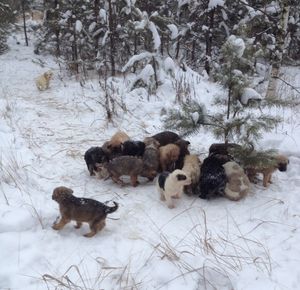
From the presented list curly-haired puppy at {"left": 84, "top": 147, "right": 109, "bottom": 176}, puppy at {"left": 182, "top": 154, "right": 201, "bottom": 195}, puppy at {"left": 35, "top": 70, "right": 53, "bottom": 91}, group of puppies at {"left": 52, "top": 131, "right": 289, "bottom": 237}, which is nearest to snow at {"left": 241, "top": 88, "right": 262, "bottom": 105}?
group of puppies at {"left": 52, "top": 131, "right": 289, "bottom": 237}

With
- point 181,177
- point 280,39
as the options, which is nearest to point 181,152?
point 181,177

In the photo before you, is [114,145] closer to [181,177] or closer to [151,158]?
[151,158]

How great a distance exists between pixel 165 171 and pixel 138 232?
57.8 inches

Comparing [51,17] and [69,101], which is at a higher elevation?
[51,17]

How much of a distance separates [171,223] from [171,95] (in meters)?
6.04

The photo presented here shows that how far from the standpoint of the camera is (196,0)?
46.6 ft

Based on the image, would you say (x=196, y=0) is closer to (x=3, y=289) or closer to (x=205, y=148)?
(x=205, y=148)

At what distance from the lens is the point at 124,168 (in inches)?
218

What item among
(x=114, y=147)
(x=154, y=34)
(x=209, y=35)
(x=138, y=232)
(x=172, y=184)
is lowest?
(x=138, y=232)

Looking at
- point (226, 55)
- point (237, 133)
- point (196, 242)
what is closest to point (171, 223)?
point (196, 242)

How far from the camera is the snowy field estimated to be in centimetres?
372

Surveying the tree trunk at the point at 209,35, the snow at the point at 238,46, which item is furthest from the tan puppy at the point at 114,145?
the tree trunk at the point at 209,35

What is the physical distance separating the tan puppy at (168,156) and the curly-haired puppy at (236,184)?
928 mm

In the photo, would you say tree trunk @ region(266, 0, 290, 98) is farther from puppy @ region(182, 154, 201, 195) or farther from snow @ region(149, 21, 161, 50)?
puppy @ region(182, 154, 201, 195)
